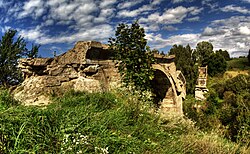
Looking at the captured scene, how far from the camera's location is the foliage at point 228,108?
13.6 meters

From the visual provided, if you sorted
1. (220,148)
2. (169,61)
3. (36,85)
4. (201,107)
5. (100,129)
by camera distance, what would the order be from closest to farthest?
(100,129), (220,148), (36,85), (169,61), (201,107)

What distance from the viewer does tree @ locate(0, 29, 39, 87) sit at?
57.7 feet

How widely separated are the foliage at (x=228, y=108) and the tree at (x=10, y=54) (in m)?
11.5

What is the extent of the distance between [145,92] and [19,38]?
14712mm

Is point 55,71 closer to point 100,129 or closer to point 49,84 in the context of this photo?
point 49,84

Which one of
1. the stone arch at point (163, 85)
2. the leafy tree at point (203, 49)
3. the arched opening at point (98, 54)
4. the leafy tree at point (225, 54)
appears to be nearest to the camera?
the arched opening at point (98, 54)

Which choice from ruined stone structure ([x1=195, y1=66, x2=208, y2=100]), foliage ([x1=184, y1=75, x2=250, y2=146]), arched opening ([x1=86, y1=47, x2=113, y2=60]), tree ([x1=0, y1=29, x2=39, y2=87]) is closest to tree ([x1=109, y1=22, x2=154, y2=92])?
arched opening ([x1=86, y1=47, x2=113, y2=60])

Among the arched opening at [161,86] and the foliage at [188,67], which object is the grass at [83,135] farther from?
the foliage at [188,67]

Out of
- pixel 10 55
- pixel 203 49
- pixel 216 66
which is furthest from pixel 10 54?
pixel 203 49

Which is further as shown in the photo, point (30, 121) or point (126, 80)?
point (126, 80)

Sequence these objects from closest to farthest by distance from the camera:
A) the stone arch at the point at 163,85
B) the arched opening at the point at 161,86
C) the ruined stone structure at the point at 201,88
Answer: the stone arch at the point at 163,85 < the arched opening at the point at 161,86 < the ruined stone structure at the point at 201,88

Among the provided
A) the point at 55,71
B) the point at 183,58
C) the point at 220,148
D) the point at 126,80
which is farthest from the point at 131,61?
the point at 183,58

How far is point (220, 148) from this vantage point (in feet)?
13.1

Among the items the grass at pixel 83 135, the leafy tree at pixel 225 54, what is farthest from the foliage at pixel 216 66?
the grass at pixel 83 135
